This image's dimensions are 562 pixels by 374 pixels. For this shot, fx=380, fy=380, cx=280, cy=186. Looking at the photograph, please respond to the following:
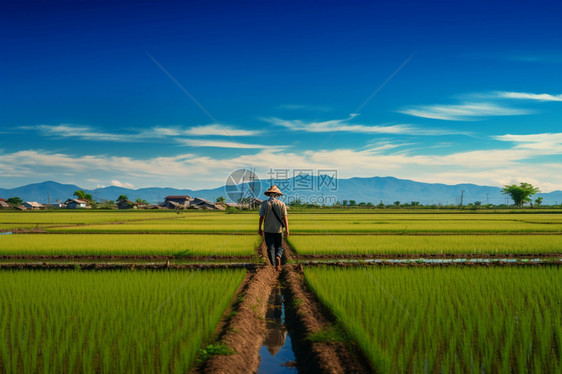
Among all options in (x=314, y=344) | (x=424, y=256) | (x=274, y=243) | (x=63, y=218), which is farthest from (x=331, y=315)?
(x=63, y=218)

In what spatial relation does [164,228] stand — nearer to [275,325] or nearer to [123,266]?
[123,266]

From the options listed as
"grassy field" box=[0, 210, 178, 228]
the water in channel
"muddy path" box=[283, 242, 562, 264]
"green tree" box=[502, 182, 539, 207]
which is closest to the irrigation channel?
the water in channel

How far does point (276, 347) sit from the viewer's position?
475cm

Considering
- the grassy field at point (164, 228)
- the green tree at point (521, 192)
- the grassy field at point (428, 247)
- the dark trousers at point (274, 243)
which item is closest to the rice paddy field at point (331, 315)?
the dark trousers at point (274, 243)

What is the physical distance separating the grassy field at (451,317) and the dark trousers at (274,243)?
1.27 m

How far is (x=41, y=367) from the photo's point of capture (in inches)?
144

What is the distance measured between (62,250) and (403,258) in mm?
10739

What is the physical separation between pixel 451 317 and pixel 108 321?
14.3 feet

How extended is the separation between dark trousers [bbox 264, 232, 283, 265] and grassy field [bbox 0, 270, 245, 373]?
154 centimetres

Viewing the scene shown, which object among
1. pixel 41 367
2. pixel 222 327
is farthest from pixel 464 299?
pixel 41 367

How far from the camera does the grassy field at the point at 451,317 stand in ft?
11.9

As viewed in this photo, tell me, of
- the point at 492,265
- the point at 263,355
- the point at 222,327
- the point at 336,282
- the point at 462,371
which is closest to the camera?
the point at 462,371

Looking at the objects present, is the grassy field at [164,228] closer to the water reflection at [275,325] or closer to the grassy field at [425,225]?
the grassy field at [425,225]

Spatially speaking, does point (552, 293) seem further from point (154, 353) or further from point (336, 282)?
point (154, 353)
